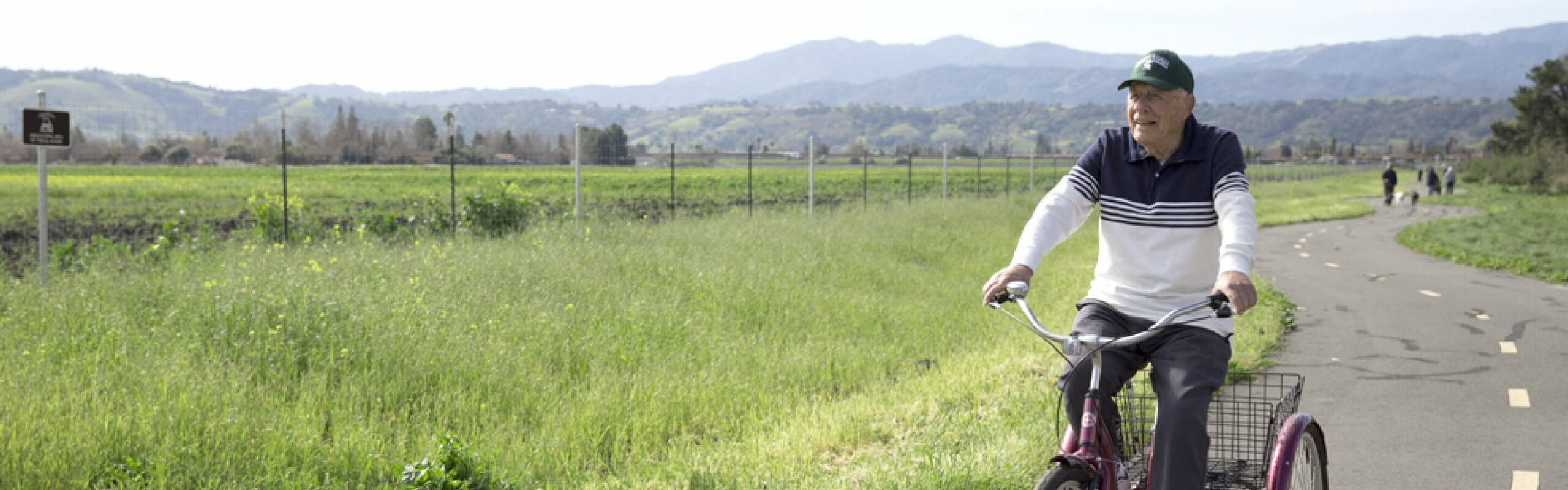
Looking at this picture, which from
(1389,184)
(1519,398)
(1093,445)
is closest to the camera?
(1093,445)

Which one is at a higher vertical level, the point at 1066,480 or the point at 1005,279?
the point at 1005,279

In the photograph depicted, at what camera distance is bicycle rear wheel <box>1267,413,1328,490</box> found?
362 centimetres

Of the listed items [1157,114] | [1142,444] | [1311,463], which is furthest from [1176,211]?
[1311,463]

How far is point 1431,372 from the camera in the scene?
823 centimetres

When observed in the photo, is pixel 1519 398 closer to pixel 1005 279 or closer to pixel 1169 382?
pixel 1169 382

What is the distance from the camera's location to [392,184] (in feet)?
129

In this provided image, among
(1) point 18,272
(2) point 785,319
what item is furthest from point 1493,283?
(1) point 18,272

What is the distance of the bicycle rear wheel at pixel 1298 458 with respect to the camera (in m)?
3.62

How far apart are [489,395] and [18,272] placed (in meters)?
7.66

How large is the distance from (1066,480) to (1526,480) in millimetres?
3354

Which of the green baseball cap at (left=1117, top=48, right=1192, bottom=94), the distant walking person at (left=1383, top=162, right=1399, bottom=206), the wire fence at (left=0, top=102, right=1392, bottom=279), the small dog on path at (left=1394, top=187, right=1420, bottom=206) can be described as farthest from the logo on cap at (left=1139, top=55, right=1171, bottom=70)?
the distant walking person at (left=1383, top=162, right=1399, bottom=206)

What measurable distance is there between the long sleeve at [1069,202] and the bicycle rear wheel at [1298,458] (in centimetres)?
90

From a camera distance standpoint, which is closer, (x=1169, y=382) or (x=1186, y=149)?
(x=1169, y=382)

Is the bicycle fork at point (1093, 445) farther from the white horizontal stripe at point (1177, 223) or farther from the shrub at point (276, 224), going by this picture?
the shrub at point (276, 224)
